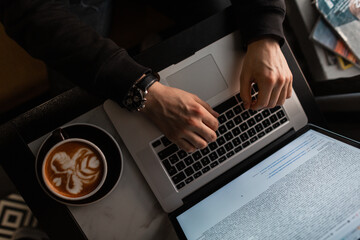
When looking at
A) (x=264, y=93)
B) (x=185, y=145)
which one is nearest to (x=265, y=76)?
(x=264, y=93)

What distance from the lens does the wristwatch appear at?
66 centimetres

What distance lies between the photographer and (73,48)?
659mm

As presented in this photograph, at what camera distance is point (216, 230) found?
24.8 inches

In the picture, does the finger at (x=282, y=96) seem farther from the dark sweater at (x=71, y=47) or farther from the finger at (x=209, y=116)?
the dark sweater at (x=71, y=47)

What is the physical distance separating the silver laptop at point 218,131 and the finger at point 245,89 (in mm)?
25

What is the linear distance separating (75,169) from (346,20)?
92 cm

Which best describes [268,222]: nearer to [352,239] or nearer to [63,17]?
[352,239]

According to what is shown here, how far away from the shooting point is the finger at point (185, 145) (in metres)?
0.69

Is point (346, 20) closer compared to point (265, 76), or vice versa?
point (265, 76)

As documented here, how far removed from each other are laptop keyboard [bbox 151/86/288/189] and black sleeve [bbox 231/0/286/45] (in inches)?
5.3

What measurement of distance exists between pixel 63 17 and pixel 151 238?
553 mm

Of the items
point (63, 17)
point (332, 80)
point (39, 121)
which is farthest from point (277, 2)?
point (39, 121)

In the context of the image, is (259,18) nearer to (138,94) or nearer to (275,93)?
(275,93)

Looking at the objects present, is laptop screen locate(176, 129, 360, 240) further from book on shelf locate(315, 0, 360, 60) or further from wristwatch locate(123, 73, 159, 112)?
book on shelf locate(315, 0, 360, 60)
